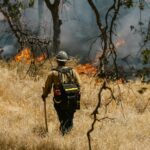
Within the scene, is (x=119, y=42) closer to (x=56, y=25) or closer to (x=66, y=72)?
(x=56, y=25)

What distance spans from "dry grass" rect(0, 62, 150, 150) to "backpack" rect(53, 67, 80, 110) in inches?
26.2

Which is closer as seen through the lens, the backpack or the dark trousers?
the backpack

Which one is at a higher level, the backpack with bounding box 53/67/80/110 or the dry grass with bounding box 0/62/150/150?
the backpack with bounding box 53/67/80/110

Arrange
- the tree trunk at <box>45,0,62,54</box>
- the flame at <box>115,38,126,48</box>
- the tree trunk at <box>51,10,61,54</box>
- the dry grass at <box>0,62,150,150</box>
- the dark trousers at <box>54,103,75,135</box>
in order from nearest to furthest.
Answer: the dry grass at <box>0,62,150,150</box>, the dark trousers at <box>54,103,75,135</box>, the tree trunk at <box>45,0,62,54</box>, the tree trunk at <box>51,10,61,54</box>, the flame at <box>115,38,126,48</box>

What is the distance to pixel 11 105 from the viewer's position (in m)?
14.1

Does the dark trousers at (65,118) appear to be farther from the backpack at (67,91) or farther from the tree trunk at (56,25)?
the tree trunk at (56,25)

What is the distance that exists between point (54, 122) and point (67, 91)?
6.87 ft

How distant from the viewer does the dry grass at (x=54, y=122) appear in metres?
9.56

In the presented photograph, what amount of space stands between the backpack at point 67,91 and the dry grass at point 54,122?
0.67m

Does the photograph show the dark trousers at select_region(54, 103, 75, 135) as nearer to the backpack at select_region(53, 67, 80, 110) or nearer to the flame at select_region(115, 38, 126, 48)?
the backpack at select_region(53, 67, 80, 110)

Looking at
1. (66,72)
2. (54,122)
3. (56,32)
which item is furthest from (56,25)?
(66,72)

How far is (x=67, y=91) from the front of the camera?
10.5 m

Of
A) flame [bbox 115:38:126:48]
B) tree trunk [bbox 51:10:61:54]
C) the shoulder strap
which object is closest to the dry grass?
the shoulder strap

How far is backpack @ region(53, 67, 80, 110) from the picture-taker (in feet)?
34.6
